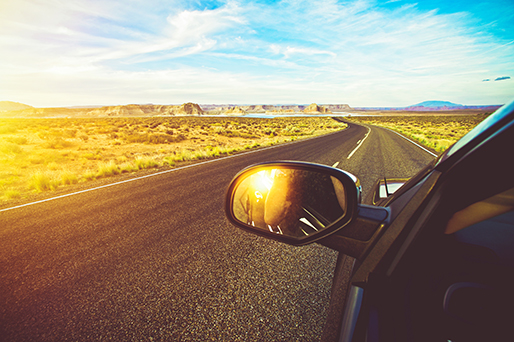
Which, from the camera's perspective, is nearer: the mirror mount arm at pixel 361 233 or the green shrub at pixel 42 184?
the mirror mount arm at pixel 361 233

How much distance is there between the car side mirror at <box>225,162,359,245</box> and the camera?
1200 mm

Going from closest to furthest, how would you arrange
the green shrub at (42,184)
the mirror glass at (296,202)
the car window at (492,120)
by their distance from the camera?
the car window at (492,120) → the mirror glass at (296,202) → the green shrub at (42,184)

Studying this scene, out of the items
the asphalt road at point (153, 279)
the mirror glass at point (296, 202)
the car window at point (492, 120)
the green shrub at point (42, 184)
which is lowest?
the green shrub at point (42, 184)

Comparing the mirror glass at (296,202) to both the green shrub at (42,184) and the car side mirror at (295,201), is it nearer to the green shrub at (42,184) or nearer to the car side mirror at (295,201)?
the car side mirror at (295,201)

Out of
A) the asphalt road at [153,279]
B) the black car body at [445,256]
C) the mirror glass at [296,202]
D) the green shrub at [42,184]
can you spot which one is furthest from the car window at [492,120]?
the green shrub at [42,184]

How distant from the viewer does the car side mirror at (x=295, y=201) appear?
3.94 ft

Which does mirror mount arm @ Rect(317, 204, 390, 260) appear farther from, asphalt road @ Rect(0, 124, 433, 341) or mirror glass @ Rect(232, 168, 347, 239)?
asphalt road @ Rect(0, 124, 433, 341)

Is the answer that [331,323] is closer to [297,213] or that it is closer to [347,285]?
[347,285]

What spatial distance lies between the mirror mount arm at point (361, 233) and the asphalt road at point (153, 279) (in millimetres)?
1222

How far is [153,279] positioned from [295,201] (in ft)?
7.05

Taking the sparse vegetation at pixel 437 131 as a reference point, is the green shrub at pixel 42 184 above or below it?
above

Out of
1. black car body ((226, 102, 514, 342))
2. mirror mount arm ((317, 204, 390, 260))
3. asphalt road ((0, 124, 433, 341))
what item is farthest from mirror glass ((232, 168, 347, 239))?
asphalt road ((0, 124, 433, 341))

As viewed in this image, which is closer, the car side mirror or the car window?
the car window

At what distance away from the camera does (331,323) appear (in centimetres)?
116
